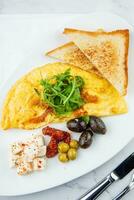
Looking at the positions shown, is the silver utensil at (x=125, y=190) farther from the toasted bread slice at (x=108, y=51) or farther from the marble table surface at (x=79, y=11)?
the toasted bread slice at (x=108, y=51)

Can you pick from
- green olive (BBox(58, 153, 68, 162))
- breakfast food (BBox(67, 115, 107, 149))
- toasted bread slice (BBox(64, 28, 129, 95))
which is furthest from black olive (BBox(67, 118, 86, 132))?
toasted bread slice (BBox(64, 28, 129, 95))

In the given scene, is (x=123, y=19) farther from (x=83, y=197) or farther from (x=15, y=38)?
(x=83, y=197)

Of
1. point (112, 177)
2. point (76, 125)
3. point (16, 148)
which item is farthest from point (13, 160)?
point (112, 177)

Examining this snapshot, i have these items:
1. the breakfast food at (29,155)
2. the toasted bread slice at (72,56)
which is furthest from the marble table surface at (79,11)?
the toasted bread slice at (72,56)

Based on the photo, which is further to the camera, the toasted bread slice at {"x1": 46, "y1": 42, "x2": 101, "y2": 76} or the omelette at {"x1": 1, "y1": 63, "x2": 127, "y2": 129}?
the toasted bread slice at {"x1": 46, "y1": 42, "x2": 101, "y2": 76}

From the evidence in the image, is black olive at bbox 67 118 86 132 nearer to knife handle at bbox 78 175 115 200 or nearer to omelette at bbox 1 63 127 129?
omelette at bbox 1 63 127 129

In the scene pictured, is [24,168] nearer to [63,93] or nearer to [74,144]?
[74,144]

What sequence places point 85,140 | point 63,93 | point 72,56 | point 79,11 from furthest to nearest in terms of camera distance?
1. point 79,11
2. point 72,56
3. point 63,93
4. point 85,140
